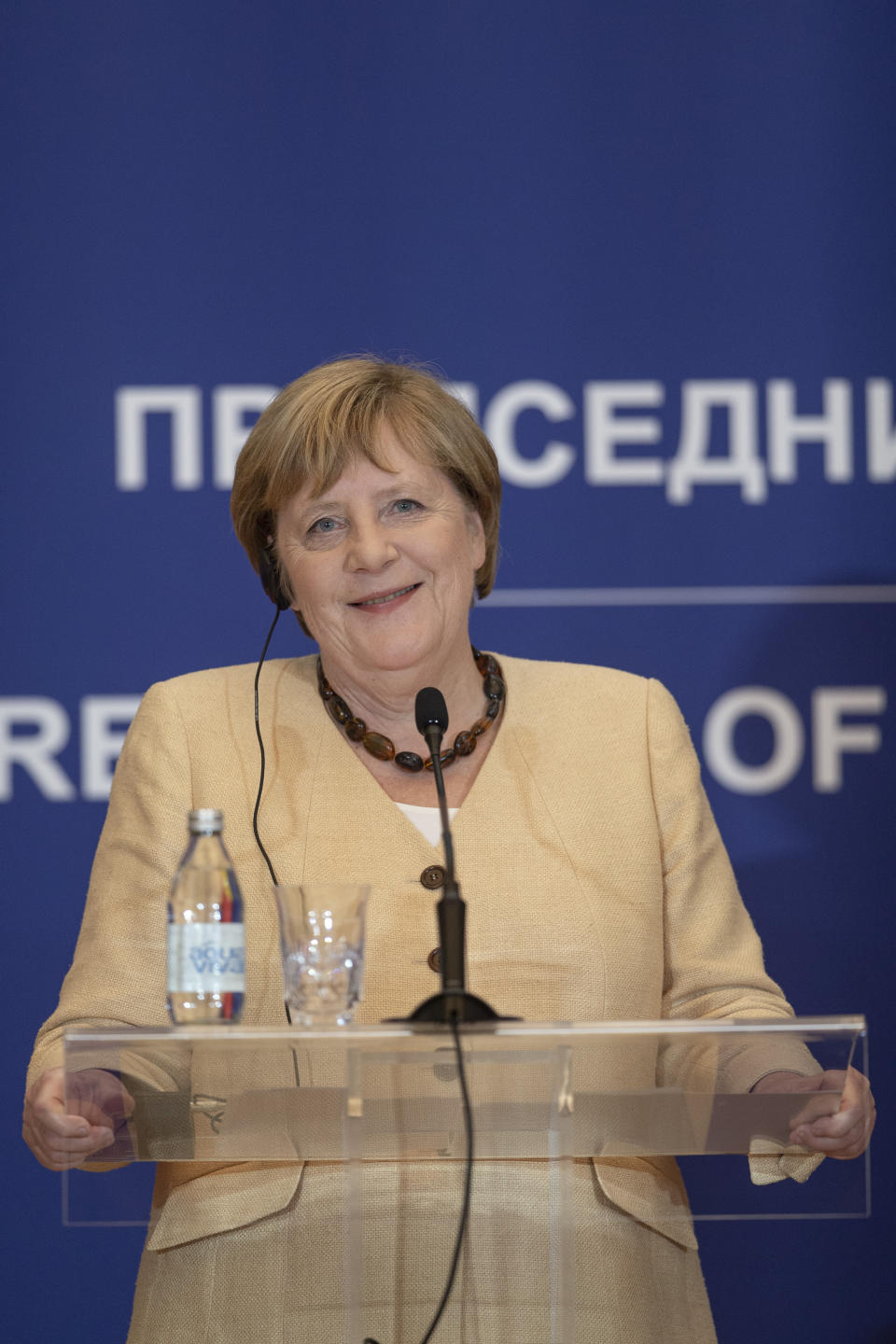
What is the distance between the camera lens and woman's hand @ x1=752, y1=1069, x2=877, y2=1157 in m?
1.58

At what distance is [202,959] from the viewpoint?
161 centimetres

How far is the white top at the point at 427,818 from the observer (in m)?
2.22

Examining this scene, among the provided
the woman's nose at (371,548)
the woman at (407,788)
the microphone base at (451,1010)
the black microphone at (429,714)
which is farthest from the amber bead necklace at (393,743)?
the microphone base at (451,1010)

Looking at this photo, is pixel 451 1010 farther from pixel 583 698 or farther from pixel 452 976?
pixel 583 698

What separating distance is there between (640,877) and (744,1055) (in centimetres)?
65

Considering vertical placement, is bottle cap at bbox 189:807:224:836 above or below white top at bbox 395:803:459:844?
above

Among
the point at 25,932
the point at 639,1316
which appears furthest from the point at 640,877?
the point at 25,932

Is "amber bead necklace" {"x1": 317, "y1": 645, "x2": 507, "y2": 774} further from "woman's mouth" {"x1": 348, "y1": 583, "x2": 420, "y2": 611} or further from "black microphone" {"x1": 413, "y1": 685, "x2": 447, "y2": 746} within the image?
"black microphone" {"x1": 413, "y1": 685, "x2": 447, "y2": 746}

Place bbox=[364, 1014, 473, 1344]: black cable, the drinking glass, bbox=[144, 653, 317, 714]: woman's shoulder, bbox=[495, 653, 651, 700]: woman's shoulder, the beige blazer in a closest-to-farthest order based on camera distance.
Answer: bbox=[364, 1014, 473, 1344]: black cable → the drinking glass → the beige blazer → bbox=[144, 653, 317, 714]: woman's shoulder → bbox=[495, 653, 651, 700]: woman's shoulder

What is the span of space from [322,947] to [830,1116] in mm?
543

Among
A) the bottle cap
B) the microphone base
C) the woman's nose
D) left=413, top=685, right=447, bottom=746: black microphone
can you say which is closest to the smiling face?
the woman's nose

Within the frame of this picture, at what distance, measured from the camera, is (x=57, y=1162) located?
1.64 meters

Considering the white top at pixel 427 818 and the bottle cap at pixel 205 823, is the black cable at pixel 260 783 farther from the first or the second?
the bottle cap at pixel 205 823

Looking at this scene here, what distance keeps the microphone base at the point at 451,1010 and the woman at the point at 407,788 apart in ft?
1.55
